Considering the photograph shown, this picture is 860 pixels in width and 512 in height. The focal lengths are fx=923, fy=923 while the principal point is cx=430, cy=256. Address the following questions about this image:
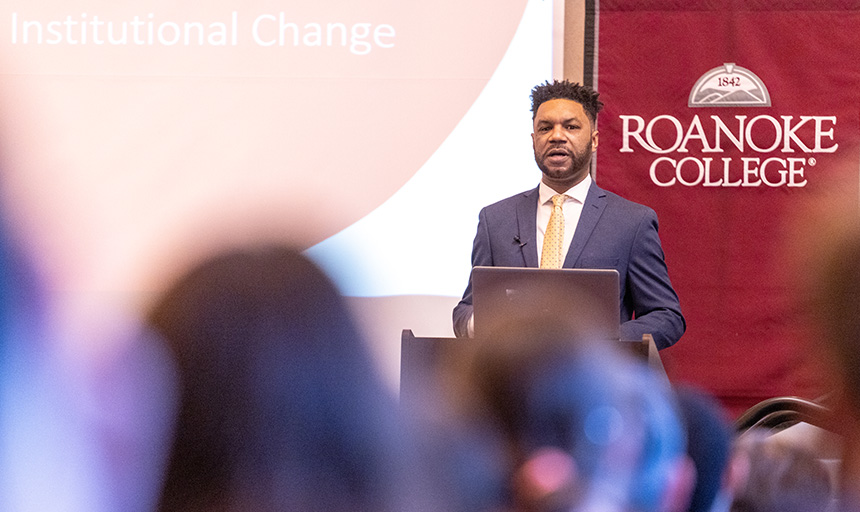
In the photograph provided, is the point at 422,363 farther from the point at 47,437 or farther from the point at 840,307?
the point at 840,307

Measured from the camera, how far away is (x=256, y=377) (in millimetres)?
747

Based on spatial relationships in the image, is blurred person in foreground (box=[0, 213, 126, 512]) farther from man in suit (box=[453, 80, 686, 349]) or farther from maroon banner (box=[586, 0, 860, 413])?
maroon banner (box=[586, 0, 860, 413])

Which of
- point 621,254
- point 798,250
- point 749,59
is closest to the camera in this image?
point 798,250

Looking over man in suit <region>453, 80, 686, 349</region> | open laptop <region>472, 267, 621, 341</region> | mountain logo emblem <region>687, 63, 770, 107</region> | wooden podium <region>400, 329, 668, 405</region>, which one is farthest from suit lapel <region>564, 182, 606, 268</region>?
mountain logo emblem <region>687, 63, 770, 107</region>

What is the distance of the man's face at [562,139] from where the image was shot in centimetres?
266

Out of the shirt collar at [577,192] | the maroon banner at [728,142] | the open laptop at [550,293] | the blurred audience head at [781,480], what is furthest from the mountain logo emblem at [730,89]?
the blurred audience head at [781,480]

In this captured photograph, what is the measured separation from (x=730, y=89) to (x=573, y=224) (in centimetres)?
157

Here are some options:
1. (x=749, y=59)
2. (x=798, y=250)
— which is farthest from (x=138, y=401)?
(x=749, y=59)

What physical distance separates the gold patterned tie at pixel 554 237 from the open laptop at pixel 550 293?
80cm

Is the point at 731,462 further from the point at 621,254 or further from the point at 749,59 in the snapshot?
the point at 749,59

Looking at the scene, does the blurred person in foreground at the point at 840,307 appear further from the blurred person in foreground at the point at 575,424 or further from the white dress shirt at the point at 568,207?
the white dress shirt at the point at 568,207

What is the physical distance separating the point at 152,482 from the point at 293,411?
0.46 feet

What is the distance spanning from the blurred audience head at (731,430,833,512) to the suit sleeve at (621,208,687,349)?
4.56ft

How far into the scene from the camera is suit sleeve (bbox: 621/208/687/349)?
2.45m
